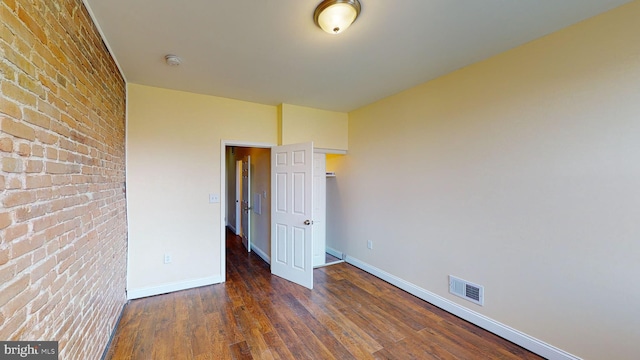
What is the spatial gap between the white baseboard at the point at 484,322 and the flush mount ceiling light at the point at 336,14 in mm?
2914

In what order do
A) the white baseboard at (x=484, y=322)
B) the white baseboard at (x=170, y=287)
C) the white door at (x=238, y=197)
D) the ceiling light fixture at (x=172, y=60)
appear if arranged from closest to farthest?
1. the white baseboard at (x=484, y=322)
2. the ceiling light fixture at (x=172, y=60)
3. the white baseboard at (x=170, y=287)
4. the white door at (x=238, y=197)

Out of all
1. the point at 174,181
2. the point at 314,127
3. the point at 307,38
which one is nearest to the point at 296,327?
the point at 174,181

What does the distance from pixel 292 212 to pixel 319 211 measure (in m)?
0.78

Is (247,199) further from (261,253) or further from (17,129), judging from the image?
(17,129)

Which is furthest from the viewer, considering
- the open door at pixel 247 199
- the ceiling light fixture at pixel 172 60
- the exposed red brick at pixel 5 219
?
the open door at pixel 247 199

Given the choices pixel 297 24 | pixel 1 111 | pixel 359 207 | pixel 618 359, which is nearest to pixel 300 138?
pixel 359 207

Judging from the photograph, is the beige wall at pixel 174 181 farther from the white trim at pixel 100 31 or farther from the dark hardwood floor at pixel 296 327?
the white trim at pixel 100 31

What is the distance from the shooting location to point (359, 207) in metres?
3.92

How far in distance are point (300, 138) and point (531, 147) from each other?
277 cm

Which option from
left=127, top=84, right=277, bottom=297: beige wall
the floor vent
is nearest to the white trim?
left=127, top=84, right=277, bottom=297: beige wall

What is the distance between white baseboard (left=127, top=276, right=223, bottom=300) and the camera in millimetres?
2863

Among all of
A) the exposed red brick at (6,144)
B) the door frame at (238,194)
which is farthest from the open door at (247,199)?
the exposed red brick at (6,144)

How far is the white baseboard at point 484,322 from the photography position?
6.30 ft

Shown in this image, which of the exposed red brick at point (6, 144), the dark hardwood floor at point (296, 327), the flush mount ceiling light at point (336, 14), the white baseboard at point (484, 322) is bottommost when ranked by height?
the dark hardwood floor at point (296, 327)
